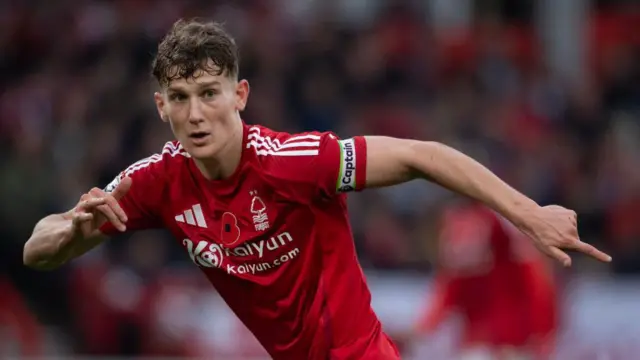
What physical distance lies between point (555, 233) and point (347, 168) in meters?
0.84

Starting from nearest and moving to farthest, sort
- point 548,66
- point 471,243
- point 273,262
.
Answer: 1. point 273,262
2. point 471,243
3. point 548,66

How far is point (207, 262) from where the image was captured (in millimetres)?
5262

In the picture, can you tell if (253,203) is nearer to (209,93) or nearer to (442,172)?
(209,93)

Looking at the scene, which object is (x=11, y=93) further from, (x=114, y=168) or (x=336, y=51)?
(x=336, y=51)

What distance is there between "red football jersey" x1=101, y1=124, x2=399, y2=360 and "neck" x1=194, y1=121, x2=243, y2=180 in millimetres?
27

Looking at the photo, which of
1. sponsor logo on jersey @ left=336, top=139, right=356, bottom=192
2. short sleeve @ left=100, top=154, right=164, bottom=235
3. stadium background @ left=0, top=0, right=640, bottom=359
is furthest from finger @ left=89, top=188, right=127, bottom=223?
stadium background @ left=0, top=0, right=640, bottom=359

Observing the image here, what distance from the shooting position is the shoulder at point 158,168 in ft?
17.2

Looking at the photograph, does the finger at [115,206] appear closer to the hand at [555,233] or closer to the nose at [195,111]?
the nose at [195,111]

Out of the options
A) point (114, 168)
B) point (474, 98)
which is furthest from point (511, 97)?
point (114, 168)

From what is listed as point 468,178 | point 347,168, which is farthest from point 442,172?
point 347,168

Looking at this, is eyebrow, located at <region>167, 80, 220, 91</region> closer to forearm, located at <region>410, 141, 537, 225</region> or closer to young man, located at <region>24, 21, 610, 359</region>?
young man, located at <region>24, 21, 610, 359</region>

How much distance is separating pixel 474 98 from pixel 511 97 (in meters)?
0.45

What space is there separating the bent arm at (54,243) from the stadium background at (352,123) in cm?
485

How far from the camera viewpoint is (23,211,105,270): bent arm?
523 cm
